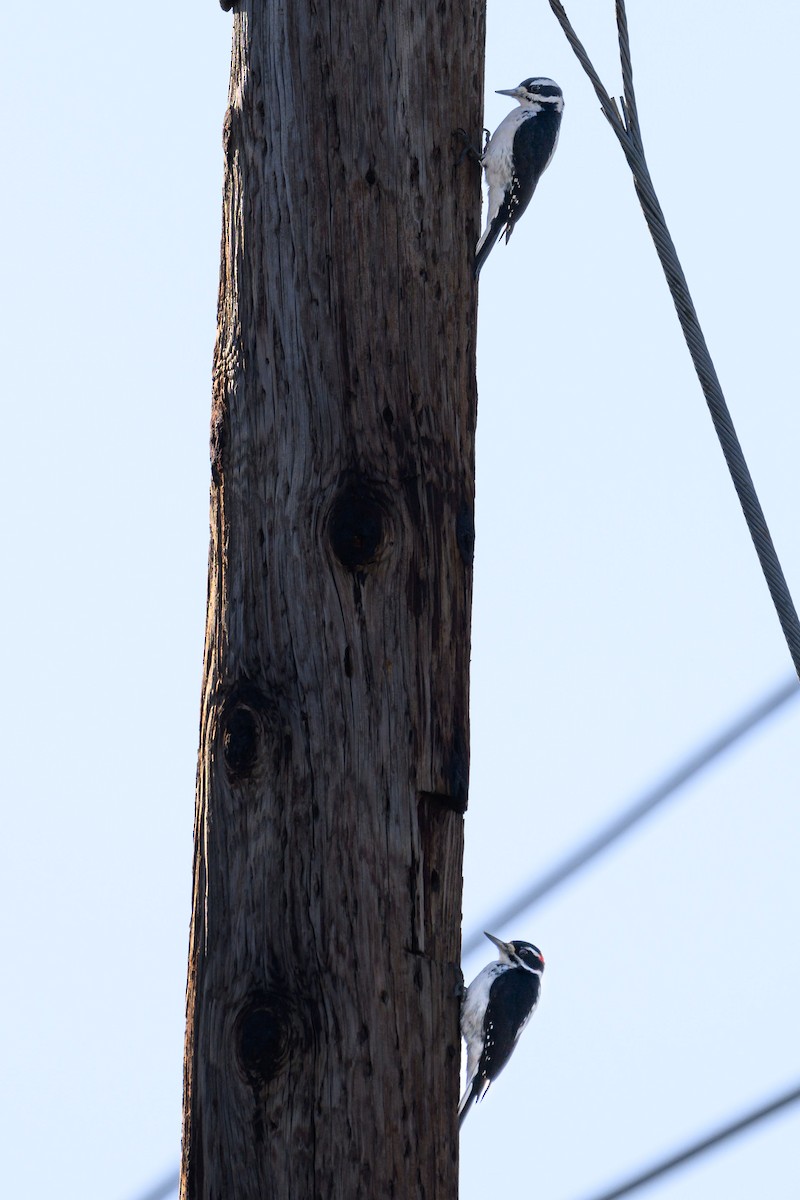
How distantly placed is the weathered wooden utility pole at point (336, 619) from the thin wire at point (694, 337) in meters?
0.68

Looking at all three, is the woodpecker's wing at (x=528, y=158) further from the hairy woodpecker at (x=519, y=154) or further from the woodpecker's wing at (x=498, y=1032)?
the woodpecker's wing at (x=498, y=1032)

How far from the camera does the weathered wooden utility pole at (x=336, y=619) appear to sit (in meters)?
2.74

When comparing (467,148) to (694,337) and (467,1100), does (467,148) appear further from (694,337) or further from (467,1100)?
(467,1100)

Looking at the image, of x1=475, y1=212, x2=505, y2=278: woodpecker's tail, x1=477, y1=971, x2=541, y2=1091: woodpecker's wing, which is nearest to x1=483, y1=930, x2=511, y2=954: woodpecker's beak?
x1=477, y1=971, x2=541, y2=1091: woodpecker's wing

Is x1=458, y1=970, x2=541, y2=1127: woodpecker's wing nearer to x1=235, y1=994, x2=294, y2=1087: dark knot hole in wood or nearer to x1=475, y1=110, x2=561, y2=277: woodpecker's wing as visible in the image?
x1=235, y1=994, x2=294, y2=1087: dark knot hole in wood

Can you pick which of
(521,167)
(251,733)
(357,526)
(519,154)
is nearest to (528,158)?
(521,167)

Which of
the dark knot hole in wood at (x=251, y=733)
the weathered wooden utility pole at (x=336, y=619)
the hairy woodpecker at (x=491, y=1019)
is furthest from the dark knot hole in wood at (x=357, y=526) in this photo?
the hairy woodpecker at (x=491, y=1019)

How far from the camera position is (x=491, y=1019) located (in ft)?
10.6

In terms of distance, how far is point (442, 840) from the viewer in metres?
2.94

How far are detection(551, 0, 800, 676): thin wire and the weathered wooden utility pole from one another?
68 centimetres

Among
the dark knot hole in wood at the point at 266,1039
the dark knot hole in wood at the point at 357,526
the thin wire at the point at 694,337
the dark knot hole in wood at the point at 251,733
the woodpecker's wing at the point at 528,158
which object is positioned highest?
the woodpecker's wing at the point at 528,158

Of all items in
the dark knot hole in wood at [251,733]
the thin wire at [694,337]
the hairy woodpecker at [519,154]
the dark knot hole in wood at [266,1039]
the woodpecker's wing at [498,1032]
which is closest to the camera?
the dark knot hole in wood at [266,1039]

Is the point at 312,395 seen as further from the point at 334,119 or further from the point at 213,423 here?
the point at 334,119

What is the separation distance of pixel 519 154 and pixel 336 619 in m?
1.88
